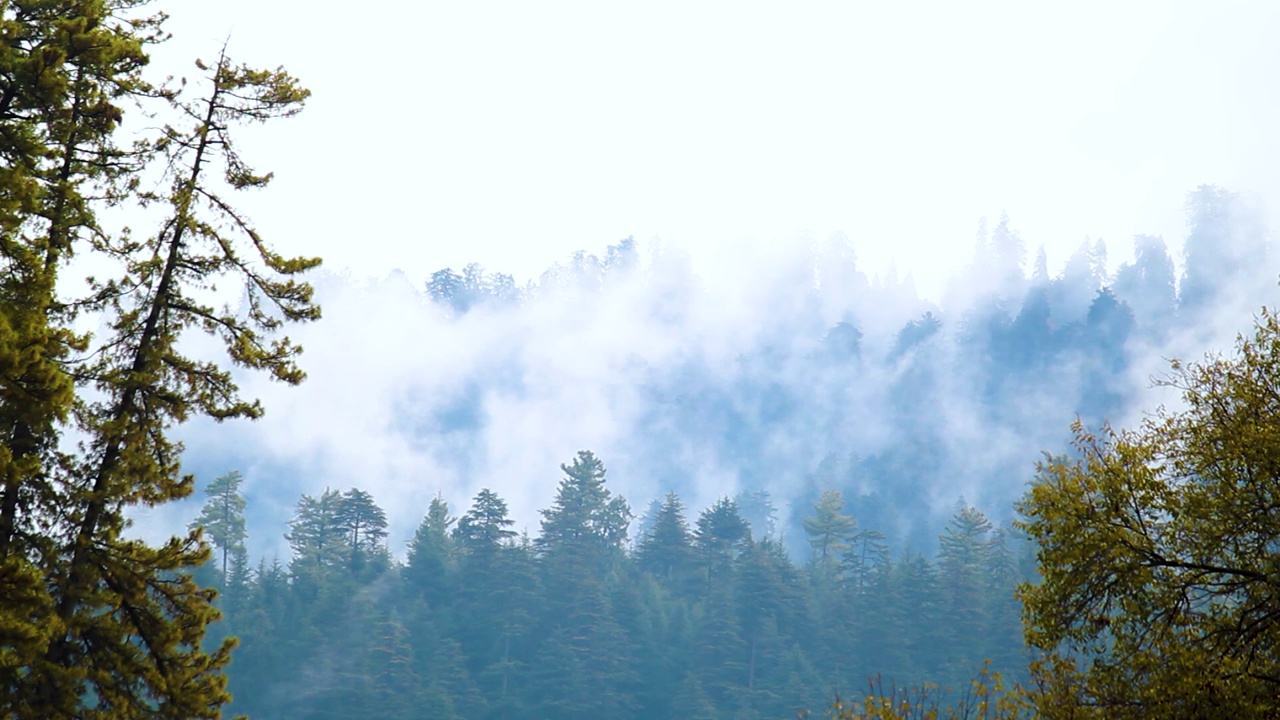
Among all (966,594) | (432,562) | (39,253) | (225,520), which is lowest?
(39,253)

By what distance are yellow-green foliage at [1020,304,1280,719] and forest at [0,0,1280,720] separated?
5 centimetres

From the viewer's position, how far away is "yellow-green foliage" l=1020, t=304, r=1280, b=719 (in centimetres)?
1166

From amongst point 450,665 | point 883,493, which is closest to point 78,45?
point 450,665

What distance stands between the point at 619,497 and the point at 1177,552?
8579cm

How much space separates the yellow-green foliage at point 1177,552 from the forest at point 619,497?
0.05 m

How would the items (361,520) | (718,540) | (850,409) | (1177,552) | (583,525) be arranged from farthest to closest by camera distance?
(850,409) → (718,540) → (583,525) → (361,520) → (1177,552)

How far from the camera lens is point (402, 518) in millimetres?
166750

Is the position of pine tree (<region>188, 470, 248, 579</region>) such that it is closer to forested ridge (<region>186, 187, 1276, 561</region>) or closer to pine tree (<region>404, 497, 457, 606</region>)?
pine tree (<region>404, 497, 457, 606</region>)

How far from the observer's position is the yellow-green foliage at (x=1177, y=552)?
11.7 meters

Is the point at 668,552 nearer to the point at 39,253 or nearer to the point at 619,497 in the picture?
the point at 619,497

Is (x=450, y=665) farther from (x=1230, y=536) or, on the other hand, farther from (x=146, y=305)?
(x=1230, y=536)

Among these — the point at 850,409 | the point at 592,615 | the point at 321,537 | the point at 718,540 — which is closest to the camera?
the point at 592,615

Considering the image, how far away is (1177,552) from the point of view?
12672 mm

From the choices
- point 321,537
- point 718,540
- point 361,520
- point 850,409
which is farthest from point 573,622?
point 850,409
